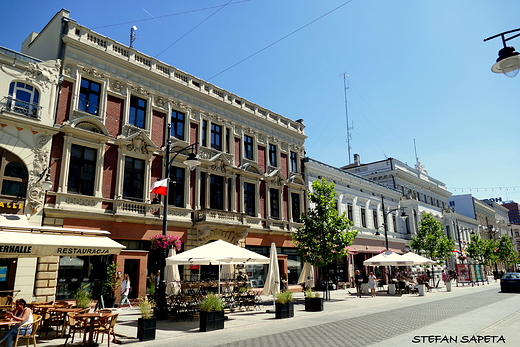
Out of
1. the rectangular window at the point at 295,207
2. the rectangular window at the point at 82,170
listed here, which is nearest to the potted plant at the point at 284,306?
the rectangular window at the point at 82,170

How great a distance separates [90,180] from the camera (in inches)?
714

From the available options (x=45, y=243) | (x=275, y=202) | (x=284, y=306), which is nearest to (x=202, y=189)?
(x=275, y=202)

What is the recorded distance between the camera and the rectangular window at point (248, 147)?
2727 cm

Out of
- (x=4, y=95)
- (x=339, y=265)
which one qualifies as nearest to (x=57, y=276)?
(x=4, y=95)

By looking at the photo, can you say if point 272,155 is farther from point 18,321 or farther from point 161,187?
point 18,321

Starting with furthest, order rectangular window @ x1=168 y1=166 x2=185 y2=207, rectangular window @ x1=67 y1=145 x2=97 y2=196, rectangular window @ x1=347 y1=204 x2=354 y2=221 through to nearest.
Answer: rectangular window @ x1=347 y1=204 x2=354 y2=221 < rectangular window @ x1=168 y1=166 x2=185 y2=207 < rectangular window @ x1=67 y1=145 x2=97 y2=196

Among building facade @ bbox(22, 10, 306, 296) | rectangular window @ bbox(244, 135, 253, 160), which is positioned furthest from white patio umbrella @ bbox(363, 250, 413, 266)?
rectangular window @ bbox(244, 135, 253, 160)

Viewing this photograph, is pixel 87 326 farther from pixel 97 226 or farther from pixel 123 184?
pixel 123 184

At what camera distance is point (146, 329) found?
9.75m

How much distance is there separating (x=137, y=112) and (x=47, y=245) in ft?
42.4

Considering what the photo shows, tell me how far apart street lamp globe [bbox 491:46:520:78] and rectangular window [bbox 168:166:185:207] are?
18019 mm

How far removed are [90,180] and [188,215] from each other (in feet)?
20.0

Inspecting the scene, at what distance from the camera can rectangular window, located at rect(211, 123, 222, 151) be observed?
24.8m

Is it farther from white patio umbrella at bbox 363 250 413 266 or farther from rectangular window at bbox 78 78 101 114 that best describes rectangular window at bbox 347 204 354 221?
rectangular window at bbox 78 78 101 114
